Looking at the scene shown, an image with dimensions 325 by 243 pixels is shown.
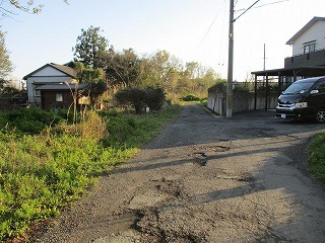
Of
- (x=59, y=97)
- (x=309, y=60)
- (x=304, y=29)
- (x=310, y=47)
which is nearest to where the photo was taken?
(x=309, y=60)

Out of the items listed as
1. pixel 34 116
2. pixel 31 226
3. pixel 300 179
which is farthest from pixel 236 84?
pixel 31 226

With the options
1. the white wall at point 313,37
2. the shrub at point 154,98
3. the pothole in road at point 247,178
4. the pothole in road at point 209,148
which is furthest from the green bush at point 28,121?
the white wall at point 313,37

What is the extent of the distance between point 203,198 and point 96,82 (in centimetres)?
2396

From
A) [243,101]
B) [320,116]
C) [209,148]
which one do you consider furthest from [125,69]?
[209,148]

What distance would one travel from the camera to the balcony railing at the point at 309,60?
77.5ft

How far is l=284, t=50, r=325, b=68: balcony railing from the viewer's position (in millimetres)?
23609

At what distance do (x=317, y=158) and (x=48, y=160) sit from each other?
5809 millimetres

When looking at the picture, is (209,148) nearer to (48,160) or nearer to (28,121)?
(48,160)

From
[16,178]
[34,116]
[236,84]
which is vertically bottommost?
[16,178]

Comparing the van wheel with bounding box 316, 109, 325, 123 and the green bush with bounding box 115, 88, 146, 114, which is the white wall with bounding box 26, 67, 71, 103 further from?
the van wheel with bounding box 316, 109, 325, 123

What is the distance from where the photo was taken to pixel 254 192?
4.53m

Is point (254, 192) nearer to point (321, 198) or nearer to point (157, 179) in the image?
point (321, 198)

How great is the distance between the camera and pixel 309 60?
83.5ft

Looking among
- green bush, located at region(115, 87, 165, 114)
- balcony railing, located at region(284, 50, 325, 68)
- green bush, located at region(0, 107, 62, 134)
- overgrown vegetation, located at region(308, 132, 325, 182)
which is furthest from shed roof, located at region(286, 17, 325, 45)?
green bush, located at region(0, 107, 62, 134)
